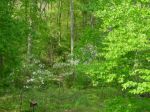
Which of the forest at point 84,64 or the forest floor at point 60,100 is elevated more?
the forest at point 84,64

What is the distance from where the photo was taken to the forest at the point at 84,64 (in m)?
16.0

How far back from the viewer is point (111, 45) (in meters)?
16.3

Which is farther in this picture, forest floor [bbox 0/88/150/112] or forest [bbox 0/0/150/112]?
forest floor [bbox 0/88/150/112]

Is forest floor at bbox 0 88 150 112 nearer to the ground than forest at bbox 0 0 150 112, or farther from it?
nearer to the ground

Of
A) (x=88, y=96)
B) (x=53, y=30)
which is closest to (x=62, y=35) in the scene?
(x=53, y=30)

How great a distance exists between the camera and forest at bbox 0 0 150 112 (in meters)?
16.0

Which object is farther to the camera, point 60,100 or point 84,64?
point 60,100

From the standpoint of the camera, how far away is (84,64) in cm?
2108

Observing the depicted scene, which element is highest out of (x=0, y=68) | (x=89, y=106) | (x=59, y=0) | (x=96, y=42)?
(x=59, y=0)

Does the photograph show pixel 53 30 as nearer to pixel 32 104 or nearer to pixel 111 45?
pixel 32 104

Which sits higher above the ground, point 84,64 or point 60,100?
point 84,64

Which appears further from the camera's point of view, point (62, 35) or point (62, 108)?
point (62, 35)

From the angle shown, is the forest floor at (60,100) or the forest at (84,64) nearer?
the forest at (84,64)

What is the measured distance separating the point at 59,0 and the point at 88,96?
71.2 ft
